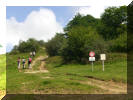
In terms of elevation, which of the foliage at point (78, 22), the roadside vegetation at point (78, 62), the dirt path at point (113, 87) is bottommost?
the dirt path at point (113, 87)

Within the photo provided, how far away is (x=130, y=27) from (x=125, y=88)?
3318 cm

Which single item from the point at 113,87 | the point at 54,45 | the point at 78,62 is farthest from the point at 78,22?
the point at 54,45

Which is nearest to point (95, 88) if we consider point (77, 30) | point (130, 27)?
point (77, 30)

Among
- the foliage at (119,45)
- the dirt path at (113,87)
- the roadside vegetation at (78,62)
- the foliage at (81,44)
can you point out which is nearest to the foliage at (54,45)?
the roadside vegetation at (78,62)

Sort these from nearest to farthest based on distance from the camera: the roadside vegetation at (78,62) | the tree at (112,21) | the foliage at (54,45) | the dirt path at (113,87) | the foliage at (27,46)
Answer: the dirt path at (113,87), the roadside vegetation at (78,62), the foliage at (54,45), the tree at (112,21), the foliage at (27,46)

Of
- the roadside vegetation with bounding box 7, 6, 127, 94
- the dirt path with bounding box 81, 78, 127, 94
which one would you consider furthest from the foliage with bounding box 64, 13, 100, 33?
the dirt path with bounding box 81, 78, 127, 94

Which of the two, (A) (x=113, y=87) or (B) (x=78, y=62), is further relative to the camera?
(B) (x=78, y=62)

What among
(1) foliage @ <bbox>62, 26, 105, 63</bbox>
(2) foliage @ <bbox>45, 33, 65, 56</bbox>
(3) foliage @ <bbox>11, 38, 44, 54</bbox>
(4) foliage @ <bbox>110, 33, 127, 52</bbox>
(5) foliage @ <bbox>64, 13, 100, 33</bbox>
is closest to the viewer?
(5) foliage @ <bbox>64, 13, 100, 33</bbox>

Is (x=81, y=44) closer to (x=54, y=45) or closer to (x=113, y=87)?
(x=54, y=45)

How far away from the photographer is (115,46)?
1516 inches

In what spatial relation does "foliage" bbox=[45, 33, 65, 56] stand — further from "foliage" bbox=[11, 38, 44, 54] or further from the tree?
the tree

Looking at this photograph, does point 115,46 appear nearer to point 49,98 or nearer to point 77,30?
point 77,30

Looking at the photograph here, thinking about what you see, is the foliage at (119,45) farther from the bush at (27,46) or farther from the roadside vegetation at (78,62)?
the bush at (27,46)

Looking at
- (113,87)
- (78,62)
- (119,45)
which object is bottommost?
(113,87)
